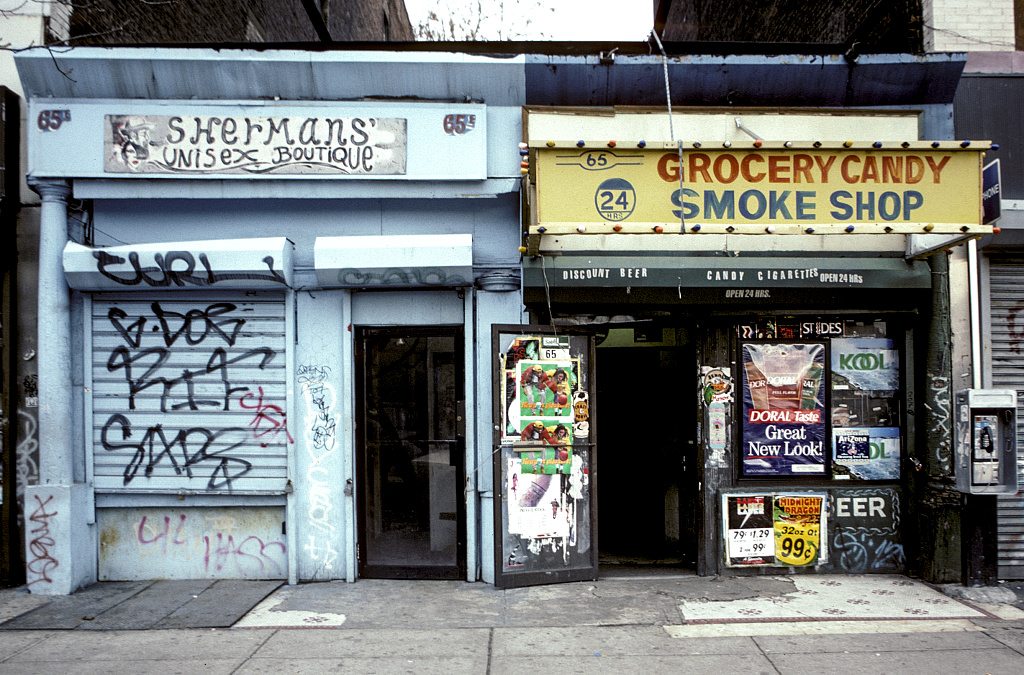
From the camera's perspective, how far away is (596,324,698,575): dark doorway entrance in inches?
316

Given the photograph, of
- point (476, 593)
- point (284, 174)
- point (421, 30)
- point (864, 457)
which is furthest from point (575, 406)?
point (421, 30)

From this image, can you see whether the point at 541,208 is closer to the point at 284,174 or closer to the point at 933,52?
the point at 284,174

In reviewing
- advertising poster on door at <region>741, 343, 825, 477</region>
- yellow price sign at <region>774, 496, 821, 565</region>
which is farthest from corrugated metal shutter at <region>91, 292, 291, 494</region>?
yellow price sign at <region>774, 496, 821, 565</region>

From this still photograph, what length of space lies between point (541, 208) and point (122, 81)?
14.3ft

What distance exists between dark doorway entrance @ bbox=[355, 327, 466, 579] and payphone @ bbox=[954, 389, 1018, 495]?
4.55 meters

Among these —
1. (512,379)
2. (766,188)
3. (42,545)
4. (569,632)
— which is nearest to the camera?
(569,632)

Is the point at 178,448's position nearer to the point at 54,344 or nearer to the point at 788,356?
the point at 54,344

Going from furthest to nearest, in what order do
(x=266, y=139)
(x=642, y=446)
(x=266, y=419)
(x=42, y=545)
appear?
(x=642, y=446), (x=266, y=419), (x=266, y=139), (x=42, y=545)

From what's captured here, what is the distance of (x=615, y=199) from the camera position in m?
5.58

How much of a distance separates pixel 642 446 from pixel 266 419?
4500 millimetres

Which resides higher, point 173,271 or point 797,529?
point 173,271

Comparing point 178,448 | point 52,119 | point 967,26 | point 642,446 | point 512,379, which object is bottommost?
point 642,446

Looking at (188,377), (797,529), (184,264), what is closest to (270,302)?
(184,264)

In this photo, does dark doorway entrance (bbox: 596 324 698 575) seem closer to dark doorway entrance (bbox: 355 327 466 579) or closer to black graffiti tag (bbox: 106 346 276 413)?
dark doorway entrance (bbox: 355 327 466 579)
